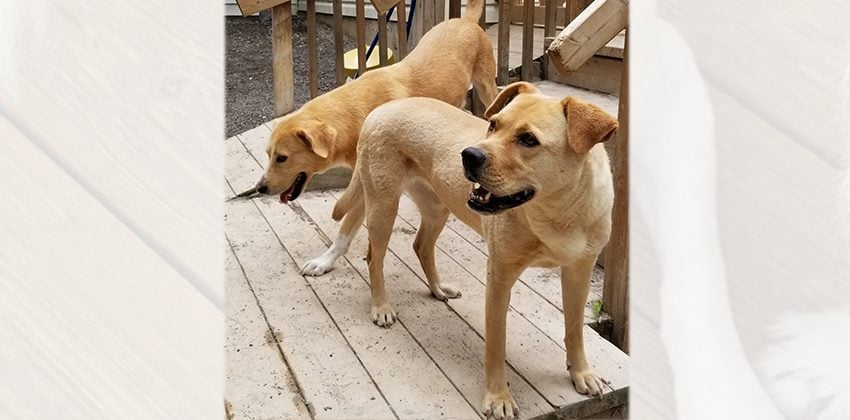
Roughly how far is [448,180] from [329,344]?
759mm

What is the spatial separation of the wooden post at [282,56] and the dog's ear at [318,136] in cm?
76

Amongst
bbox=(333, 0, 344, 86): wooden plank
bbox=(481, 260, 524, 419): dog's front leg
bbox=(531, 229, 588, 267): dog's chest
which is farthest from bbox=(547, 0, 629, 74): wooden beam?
bbox=(333, 0, 344, 86): wooden plank

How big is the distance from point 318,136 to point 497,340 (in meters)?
1.27

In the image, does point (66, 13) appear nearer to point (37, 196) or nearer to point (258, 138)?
point (37, 196)

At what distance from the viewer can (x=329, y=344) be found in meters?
2.31

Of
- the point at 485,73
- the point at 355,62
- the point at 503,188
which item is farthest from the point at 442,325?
the point at 355,62

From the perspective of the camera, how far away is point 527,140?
4.94ft

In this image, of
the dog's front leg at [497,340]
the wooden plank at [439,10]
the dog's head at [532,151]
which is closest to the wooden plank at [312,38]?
the wooden plank at [439,10]

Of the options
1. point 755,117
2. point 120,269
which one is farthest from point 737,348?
point 120,269

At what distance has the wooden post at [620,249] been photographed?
7.59ft

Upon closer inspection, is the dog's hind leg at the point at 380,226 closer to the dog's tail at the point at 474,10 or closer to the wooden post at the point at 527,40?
the dog's tail at the point at 474,10

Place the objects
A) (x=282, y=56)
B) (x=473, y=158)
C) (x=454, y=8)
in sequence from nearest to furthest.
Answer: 1. (x=473, y=158)
2. (x=282, y=56)
3. (x=454, y=8)

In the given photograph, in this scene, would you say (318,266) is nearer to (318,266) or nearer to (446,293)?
(318,266)

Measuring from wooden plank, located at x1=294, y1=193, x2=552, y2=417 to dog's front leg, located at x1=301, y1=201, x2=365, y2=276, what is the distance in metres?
0.12
